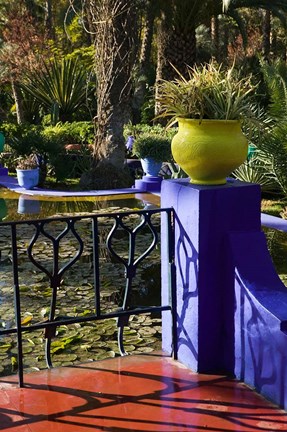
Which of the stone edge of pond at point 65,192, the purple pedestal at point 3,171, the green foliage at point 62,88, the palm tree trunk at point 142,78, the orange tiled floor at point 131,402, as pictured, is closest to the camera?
the orange tiled floor at point 131,402

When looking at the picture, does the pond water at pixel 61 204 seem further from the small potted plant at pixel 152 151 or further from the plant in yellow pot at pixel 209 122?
the plant in yellow pot at pixel 209 122

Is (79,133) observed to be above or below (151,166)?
above

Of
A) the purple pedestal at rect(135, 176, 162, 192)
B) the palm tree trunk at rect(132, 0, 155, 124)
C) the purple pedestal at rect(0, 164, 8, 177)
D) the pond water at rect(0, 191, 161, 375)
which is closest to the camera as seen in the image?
the pond water at rect(0, 191, 161, 375)

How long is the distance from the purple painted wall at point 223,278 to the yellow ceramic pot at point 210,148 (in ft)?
0.32

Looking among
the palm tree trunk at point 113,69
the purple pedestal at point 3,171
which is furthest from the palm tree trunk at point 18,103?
the palm tree trunk at point 113,69

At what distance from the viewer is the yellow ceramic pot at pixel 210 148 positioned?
4.03m

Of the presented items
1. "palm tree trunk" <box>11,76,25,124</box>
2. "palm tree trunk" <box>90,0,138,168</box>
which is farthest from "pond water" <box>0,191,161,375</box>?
"palm tree trunk" <box>11,76,25,124</box>

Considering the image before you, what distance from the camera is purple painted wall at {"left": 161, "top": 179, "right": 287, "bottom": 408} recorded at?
3.94 metres

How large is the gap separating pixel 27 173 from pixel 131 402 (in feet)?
34.3

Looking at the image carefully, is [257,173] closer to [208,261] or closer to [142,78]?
[208,261]

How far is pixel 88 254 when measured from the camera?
8469 mm

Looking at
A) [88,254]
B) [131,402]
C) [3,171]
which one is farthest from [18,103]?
[131,402]

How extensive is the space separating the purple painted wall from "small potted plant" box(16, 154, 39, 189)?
987 centimetres

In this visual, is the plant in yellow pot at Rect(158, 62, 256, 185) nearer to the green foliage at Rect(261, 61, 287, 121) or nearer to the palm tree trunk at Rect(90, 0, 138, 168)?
the green foliage at Rect(261, 61, 287, 121)
